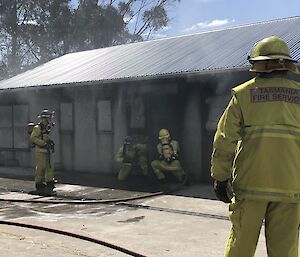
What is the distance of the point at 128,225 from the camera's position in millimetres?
6461

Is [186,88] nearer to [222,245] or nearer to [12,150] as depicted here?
[222,245]

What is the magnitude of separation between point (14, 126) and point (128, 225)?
9.90 m

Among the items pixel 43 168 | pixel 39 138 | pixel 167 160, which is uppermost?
pixel 39 138

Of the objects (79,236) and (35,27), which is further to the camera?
(35,27)

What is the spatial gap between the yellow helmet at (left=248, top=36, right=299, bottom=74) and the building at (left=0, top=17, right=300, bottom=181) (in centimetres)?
577

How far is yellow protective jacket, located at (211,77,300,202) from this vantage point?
3094 mm

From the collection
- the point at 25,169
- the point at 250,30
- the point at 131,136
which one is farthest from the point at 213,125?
the point at 25,169

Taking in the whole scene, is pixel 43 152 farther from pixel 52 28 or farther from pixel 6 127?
pixel 52 28

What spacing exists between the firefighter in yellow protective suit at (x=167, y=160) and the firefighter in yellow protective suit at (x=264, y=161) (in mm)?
6926

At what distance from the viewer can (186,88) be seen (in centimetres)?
1088

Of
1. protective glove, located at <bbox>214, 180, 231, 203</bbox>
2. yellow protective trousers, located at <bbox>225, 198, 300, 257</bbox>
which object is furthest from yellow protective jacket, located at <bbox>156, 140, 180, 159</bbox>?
yellow protective trousers, located at <bbox>225, 198, 300, 257</bbox>

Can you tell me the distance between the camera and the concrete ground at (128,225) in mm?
5199

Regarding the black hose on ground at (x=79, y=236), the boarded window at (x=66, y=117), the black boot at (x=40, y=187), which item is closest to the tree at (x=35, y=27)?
the boarded window at (x=66, y=117)

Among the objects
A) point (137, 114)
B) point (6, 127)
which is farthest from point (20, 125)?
point (137, 114)
